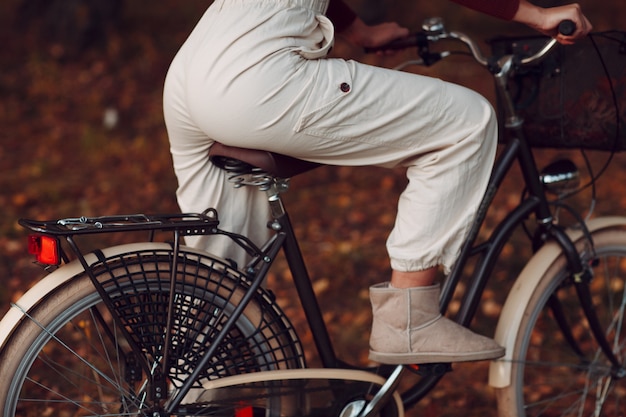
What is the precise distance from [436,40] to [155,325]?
130 cm

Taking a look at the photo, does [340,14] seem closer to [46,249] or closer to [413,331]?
[413,331]

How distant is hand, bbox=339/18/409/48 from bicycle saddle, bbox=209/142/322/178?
0.65 m

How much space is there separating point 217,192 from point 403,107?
62cm

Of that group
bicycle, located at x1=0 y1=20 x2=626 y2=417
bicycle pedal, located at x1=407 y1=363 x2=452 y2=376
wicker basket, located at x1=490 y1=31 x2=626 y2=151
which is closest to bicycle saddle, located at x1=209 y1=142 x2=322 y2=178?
bicycle, located at x1=0 y1=20 x2=626 y2=417

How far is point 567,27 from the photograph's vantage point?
236 cm

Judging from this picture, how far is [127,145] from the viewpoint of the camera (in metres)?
7.20

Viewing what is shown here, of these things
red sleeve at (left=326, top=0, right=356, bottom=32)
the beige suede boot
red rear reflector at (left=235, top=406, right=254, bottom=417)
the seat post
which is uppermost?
red sleeve at (left=326, top=0, right=356, bottom=32)

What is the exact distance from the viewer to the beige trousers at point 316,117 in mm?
2246

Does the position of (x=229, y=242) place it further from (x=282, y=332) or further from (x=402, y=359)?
(x=402, y=359)

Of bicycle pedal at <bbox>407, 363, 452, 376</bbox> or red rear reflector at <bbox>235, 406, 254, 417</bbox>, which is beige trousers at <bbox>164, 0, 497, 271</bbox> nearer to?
bicycle pedal at <bbox>407, 363, 452, 376</bbox>

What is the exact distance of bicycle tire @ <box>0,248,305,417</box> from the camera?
2238 mm

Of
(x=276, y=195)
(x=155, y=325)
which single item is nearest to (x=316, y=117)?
(x=276, y=195)

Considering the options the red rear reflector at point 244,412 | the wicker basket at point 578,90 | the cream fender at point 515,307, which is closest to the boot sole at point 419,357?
the cream fender at point 515,307

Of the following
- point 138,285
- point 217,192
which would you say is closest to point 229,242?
point 217,192
